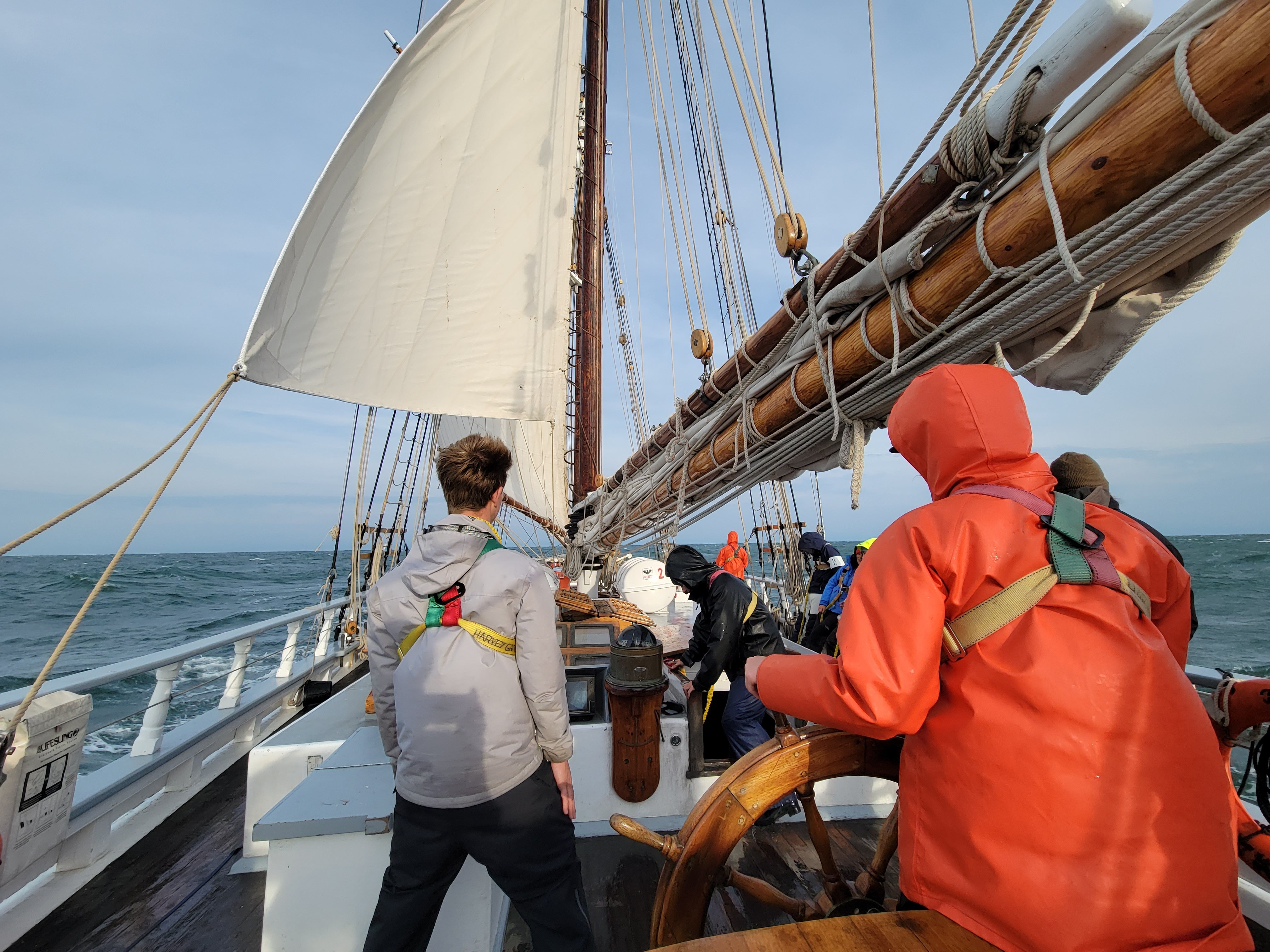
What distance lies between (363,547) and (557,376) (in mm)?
4079

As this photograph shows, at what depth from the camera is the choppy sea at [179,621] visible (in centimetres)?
793

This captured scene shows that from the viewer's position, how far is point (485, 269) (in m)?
4.52

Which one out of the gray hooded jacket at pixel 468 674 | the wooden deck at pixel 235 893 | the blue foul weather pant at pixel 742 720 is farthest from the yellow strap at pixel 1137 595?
the blue foul weather pant at pixel 742 720

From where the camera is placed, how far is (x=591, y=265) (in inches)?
296

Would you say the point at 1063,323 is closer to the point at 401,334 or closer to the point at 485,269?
the point at 401,334

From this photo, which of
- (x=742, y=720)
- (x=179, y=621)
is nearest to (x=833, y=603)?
(x=742, y=720)

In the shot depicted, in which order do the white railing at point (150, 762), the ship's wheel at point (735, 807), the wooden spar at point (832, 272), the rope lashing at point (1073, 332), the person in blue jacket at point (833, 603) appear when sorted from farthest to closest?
the person in blue jacket at point (833, 603) → the white railing at point (150, 762) → the wooden spar at point (832, 272) → the ship's wheel at point (735, 807) → the rope lashing at point (1073, 332)

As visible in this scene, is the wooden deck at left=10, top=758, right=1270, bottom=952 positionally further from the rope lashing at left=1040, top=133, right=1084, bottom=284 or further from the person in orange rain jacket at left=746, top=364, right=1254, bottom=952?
the rope lashing at left=1040, top=133, right=1084, bottom=284

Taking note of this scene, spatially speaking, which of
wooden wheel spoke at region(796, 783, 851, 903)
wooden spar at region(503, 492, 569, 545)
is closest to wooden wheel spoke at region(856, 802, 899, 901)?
wooden wheel spoke at region(796, 783, 851, 903)

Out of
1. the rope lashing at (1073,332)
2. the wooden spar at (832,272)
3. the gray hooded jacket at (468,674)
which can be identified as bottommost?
the gray hooded jacket at (468,674)

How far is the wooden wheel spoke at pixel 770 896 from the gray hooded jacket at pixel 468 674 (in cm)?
65

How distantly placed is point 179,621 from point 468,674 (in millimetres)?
19721

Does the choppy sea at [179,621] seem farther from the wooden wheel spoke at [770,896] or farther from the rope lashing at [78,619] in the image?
the wooden wheel spoke at [770,896]

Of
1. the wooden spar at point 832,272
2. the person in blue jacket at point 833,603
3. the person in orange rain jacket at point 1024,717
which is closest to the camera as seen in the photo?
the person in orange rain jacket at point 1024,717
